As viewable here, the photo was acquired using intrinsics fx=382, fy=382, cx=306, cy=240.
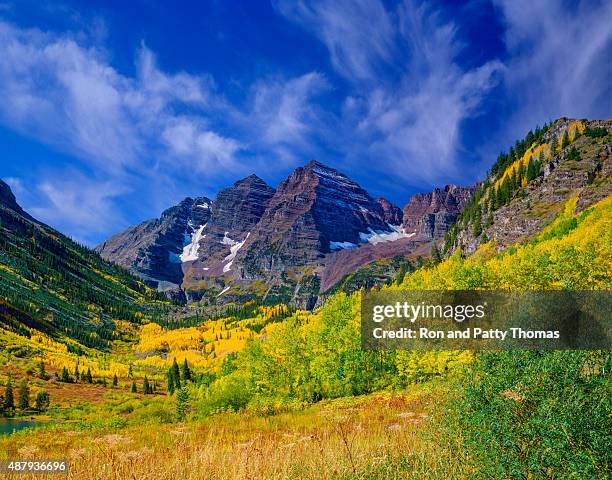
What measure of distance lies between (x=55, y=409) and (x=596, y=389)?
132 m

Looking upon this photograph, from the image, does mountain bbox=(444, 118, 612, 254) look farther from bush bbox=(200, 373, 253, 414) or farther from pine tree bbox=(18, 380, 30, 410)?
pine tree bbox=(18, 380, 30, 410)

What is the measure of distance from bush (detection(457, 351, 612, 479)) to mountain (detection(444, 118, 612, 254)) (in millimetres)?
96180

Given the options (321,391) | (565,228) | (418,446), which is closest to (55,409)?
(321,391)

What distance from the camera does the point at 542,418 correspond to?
6.98m

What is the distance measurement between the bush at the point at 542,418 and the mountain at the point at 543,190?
96.2 metres

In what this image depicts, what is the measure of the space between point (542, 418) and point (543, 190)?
127 m

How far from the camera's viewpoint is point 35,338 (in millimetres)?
197750

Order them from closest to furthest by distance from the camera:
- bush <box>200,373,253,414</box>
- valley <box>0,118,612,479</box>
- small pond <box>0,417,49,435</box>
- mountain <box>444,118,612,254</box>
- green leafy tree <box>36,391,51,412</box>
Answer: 1. valley <box>0,118,612,479</box>
2. bush <box>200,373,253,414</box>
3. small pond <box>0,417,49,435</box>
4. mountain <box>444,118,612,254</box>
5. green leafy tree <box>36,391,51,412</box>

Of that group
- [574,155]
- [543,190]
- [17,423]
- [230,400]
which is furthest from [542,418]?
[574,155]

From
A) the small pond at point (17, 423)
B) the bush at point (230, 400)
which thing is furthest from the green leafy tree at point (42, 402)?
the bush at point (230, 400)

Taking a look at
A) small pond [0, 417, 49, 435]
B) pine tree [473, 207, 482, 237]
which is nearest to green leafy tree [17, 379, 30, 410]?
small pond [0, 417, 49, 435]

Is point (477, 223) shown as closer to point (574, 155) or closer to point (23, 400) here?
point (574, 155)

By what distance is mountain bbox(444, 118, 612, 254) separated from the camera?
3846 inches

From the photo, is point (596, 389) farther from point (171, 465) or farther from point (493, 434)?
point (171, 465)
